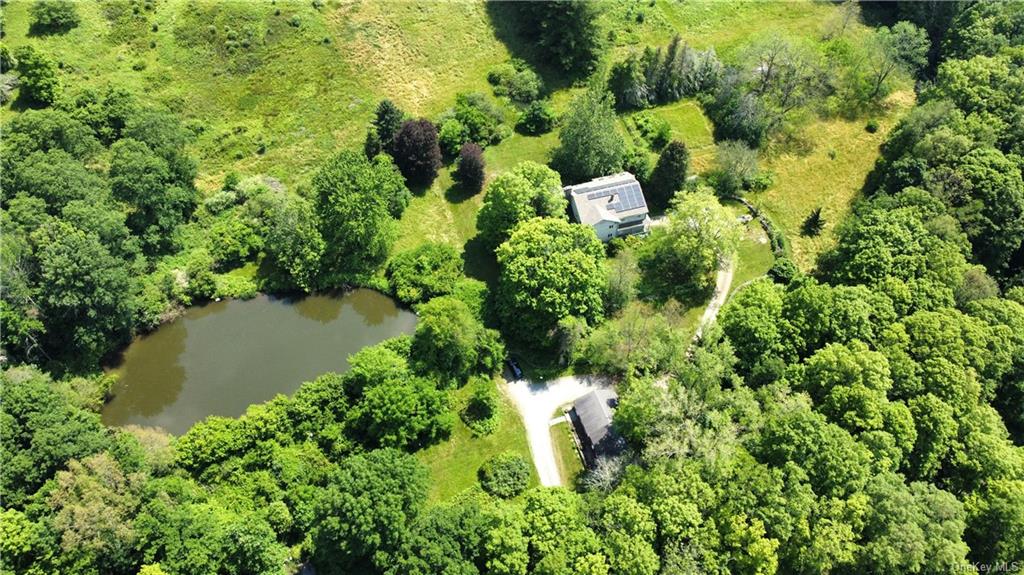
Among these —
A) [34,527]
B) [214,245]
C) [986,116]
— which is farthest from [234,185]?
[986,116]

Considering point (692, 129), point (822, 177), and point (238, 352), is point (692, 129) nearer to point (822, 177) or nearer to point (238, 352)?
point (822, 177)

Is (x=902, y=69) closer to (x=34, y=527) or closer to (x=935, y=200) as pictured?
(x=935, y=200)

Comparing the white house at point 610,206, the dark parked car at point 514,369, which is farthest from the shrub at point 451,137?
the dark parked car at point 514,369

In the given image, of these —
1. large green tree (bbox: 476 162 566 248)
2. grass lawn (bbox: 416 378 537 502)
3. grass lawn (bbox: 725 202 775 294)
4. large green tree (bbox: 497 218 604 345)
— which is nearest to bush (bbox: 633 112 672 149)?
grass lawn (bbox: 725 202 775 294)

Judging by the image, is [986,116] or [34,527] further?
[986,116]

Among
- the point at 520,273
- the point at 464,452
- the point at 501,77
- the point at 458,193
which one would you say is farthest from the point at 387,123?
the point at 464,452

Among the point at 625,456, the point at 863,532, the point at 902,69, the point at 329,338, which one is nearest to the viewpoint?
the point at 863,532
